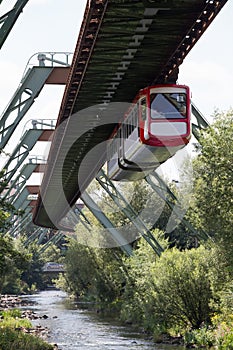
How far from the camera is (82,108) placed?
1911 cm

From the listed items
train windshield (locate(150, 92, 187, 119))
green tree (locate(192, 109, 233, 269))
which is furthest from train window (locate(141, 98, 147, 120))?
green tree (locate(192, 109, 233, 269))

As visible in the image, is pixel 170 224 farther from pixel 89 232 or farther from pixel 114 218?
pixel 89 232

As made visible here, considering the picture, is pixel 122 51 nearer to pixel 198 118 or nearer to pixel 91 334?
pixel 198 118

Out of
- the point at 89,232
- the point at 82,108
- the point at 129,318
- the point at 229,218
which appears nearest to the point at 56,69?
the point at 82,108

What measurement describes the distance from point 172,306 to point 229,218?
391 inches

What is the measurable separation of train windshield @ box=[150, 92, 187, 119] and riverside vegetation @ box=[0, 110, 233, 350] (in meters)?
4.73

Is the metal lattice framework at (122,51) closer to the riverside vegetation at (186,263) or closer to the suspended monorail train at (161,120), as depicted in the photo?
the suspended monorail train at (161,120)

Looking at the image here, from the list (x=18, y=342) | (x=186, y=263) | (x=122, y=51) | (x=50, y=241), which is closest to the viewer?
(x=122, y=51)

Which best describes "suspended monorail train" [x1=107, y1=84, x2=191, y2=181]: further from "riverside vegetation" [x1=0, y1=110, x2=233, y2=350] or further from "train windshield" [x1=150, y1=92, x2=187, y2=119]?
"riverside vegetation" [x1=0, y1=110, x2=233, y2=350]

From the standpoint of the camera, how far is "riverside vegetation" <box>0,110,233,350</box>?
72.2 ft

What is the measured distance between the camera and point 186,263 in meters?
30.3

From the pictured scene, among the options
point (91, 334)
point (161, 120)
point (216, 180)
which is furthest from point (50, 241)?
point (161, 120)

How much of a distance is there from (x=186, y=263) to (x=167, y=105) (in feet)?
48.2

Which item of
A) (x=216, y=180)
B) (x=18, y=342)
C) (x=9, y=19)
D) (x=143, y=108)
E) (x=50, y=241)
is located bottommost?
(x=18, y=342)
